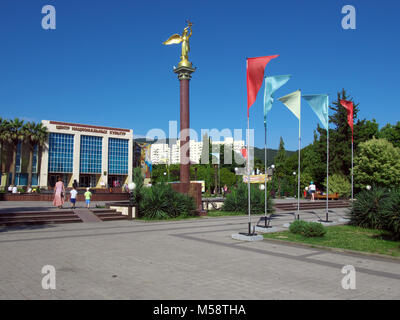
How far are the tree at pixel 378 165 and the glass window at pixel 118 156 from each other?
45741mm

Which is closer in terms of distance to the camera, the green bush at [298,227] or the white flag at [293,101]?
the green bush at [298,227]

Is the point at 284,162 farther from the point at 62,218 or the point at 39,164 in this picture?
the point at 62,218

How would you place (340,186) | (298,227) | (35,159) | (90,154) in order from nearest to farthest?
(298,227) < (340,186) < (35,159) < (90,154)

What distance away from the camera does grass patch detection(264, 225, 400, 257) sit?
10.4 m

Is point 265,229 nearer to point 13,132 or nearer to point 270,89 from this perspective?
point 270,89

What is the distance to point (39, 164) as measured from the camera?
199 ft

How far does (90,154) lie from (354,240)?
200ft

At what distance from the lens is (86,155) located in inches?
2611

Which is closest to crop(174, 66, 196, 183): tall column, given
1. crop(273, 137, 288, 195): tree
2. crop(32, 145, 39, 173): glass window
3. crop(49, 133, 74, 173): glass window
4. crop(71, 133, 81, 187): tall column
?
crop(273, 137, 288, 195): tree

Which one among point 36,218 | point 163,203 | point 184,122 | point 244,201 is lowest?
point 36,218

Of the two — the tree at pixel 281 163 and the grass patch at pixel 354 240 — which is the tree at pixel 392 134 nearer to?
A: the tree at pixel 281 163

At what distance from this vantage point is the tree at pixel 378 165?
4009 centimetres

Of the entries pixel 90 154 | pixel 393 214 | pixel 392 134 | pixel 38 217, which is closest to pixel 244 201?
pixel 393 214
